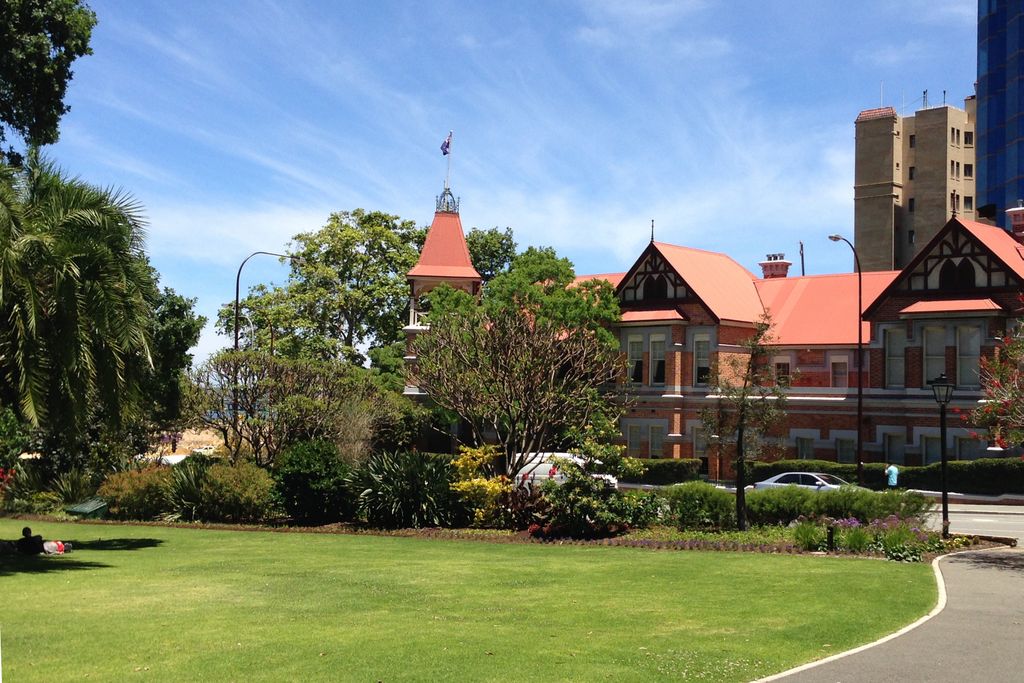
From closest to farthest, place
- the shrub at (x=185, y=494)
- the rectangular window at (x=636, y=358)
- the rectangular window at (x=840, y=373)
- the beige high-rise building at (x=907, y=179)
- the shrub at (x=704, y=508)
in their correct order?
the shrub at (x=704, y=508)
the shrub at (x=185, y=494)
the rectangular window at (x=840, y=373)
the rectangular window at (x=636, y=358)
the beige high-rise building at (x=907, y=179)

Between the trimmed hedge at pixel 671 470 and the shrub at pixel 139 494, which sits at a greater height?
the trimmed hedge at pixel 671 470

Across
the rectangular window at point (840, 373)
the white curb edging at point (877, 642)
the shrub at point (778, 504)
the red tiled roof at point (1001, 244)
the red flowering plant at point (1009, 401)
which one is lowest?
the white curb edging at point (877, 642)

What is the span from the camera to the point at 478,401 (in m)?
30.8

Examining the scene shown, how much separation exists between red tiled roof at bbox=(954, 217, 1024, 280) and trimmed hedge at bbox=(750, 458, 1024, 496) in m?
7.21

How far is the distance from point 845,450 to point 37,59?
1292 inches

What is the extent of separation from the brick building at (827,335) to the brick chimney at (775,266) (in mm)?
54

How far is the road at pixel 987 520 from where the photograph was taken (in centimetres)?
2639

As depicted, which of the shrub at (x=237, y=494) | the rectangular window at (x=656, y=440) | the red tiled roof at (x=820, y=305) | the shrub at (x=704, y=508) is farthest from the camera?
the rectangular window at (x=656, y=440)

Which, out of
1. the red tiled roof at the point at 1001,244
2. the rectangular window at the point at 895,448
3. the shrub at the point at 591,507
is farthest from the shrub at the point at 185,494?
the red tiled roof at the point at 1001,244

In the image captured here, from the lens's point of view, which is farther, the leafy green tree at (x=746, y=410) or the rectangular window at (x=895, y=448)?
the rectangular window at (x=895, y=448)

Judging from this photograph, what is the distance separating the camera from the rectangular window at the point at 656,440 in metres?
48.6

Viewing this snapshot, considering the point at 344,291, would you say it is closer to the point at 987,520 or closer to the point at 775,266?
the point at 775,266

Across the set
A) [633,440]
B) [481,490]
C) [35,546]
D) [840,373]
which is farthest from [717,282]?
[35,546]

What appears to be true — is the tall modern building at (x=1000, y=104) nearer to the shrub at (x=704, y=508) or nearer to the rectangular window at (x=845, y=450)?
the rectangular window at (x=845, y=450)
